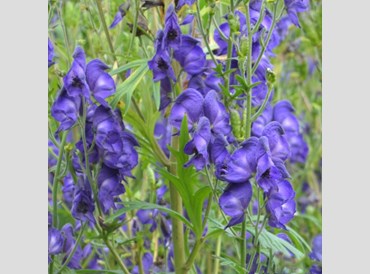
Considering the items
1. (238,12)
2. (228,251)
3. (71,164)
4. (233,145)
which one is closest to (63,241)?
(71,164)

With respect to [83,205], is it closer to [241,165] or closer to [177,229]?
[177,229]

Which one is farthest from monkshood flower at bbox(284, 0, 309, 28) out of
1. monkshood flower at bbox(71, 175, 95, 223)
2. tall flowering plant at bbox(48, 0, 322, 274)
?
monkshood flower at bbox(71, 175, 95, 223)

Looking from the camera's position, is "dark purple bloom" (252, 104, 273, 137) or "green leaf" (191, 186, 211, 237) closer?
"green leaf" (191, 186, 211, 237)

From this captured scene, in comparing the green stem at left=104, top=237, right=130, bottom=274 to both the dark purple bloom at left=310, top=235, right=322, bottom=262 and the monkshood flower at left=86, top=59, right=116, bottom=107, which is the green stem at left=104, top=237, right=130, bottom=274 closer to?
the monkshood flower at left=86, top=59, right=116, bottom=107

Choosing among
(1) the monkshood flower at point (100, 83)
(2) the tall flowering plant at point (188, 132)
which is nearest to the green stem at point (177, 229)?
(2) the tall flowering plant at point (188, 132)

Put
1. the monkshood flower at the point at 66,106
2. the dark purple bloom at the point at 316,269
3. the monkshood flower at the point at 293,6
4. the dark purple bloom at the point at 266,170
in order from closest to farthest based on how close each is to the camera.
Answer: the dark purple bloom at the point at 266,170 → the monkshood flower at the point at 66,106 → the monkshood flower at the point at 293,6 → the dark purple bloom at the point at 316,269

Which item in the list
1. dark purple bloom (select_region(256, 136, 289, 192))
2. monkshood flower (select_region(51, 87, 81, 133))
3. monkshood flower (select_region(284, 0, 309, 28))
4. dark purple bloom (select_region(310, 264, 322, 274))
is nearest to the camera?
dark purple bloom (select_region(256, 136, 289, 192))

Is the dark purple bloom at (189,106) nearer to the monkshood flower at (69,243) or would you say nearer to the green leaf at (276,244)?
the green leaf at (276,244)
